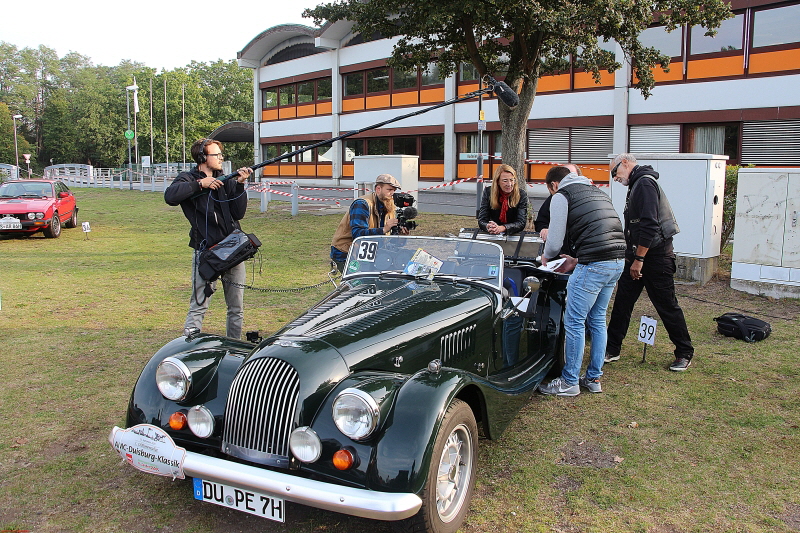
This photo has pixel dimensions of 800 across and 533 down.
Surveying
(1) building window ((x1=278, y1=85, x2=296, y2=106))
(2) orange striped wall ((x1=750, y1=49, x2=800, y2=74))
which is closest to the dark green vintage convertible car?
(2) orange striped wall ((x1=750, y1=49, x2=800, y2=74))

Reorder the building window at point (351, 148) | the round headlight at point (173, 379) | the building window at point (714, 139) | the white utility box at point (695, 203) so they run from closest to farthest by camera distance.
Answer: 1. the round headlight at point (173, 379)
2. the white utility box at point (695, 203)
3. the building window at point (714, 139)
4. the building window at point (351, 148)

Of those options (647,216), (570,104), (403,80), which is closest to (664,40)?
(570,104)

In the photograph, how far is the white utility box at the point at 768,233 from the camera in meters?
8.65

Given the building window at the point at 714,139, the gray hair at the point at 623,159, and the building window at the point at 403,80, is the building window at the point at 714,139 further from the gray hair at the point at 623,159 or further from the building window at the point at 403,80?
the gray hair at the point at 623,159

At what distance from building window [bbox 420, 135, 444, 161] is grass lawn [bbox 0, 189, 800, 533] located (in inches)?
777

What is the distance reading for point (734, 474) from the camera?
4.02m

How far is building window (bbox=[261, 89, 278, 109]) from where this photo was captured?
37497mm

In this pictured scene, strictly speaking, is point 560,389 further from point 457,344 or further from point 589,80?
point 589,80

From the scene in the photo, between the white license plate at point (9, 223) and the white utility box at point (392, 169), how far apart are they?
9.12m

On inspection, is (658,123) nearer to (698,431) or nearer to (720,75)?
(720,75)

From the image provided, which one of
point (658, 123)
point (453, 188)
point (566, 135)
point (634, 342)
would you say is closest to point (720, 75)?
point (658, 123)

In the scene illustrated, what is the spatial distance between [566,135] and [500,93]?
18218 mm

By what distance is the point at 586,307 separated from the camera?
17.4 feet

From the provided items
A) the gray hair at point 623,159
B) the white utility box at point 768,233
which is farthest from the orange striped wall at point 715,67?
the gray hair at point 623,159
